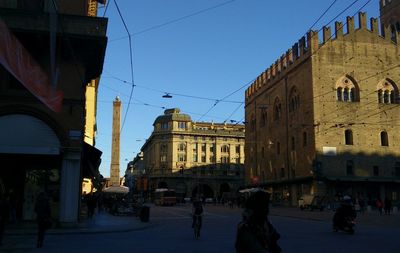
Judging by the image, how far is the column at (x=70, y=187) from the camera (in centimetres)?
2172

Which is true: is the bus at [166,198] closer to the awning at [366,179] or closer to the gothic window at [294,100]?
the gothic window at [294,100]

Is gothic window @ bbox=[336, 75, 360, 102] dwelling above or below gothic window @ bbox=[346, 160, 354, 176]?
above

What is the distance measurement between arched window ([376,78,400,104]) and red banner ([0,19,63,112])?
53.2m

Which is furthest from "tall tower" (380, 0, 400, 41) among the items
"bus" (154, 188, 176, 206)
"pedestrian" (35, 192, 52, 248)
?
"pedestrian" (35, 192, 52, 248)

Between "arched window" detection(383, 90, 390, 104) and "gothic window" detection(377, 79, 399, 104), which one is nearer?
"gothic window" detection(377, 79, 399, 104)

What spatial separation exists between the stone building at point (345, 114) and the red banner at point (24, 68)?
46.4m

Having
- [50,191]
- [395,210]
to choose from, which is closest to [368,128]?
[395,210]

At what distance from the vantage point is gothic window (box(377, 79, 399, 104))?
61.8m

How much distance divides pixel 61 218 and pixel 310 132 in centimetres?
4302

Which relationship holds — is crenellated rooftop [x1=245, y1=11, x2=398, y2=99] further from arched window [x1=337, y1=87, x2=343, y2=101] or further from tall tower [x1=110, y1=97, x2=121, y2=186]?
tall tower [x1=110, y1=97, x2=121, y2=186]

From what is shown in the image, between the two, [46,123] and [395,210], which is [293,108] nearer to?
[395,210]

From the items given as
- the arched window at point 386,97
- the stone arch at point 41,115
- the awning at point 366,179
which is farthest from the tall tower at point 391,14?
the stone arch at point 41,115

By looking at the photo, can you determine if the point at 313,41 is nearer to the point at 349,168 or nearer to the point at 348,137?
the point at 348,137

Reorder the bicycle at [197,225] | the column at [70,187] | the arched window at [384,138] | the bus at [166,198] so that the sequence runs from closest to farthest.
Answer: the bicycle at [197,225] → the column at [70,187] → the arched window at [384,138] → the bus at [166,198]
